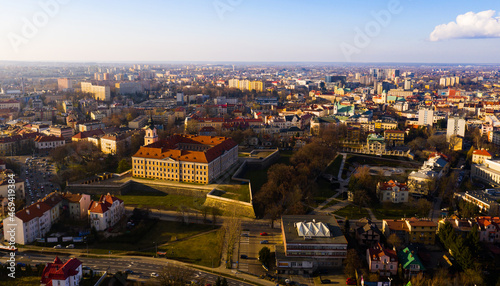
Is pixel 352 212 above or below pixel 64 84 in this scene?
below

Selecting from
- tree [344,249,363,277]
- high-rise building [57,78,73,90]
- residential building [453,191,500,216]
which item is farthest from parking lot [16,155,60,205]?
high-rise building [57,78,73,90]

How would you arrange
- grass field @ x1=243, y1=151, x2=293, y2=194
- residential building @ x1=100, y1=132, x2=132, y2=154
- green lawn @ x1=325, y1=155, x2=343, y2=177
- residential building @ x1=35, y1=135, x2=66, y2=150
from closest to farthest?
grass field @ x1=243, y1=151, x2=293, y2=194
green lawn @ x1=325, y1=155, x2=343, y2=177
residential building @ x1=100, y1=132, x2=132, y2=154
residential building @ x1=35, y1=135, x2=66, y2=150

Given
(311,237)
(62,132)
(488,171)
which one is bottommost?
(311,237)

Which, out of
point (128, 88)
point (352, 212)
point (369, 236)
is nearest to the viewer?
point (369, 236)

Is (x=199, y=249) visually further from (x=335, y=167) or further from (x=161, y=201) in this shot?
(x=335, y=167)

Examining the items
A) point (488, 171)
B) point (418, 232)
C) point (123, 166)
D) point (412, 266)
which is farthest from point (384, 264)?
point (123, 166)

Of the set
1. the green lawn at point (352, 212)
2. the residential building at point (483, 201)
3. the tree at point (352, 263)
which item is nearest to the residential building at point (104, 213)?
the tree at point (352, 263)

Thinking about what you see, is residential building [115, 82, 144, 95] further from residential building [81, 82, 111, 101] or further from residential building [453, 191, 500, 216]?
residential building [453, 191, 500, 216]

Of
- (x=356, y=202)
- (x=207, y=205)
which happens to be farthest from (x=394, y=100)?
(x=207, y=205)
